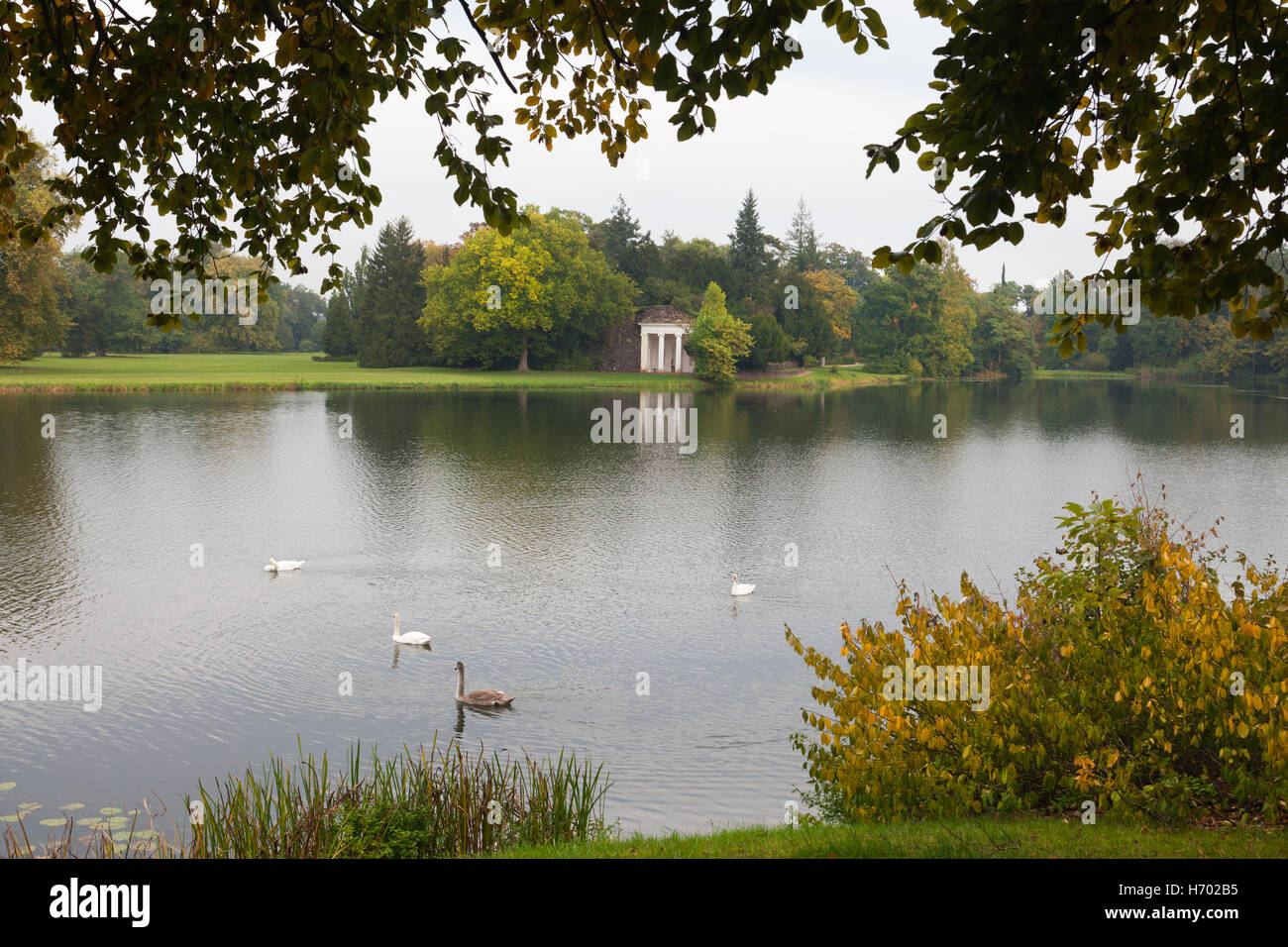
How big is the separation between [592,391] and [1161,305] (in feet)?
232

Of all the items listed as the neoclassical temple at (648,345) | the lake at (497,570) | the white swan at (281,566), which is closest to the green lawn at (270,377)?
the neoclassical temple at (648,345)

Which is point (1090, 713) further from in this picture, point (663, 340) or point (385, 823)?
point (663, 340)

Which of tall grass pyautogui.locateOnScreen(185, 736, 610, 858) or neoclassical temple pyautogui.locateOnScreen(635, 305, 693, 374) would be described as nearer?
tall grass pyautogui.locateOnScreen(185, 736, 610, 858)

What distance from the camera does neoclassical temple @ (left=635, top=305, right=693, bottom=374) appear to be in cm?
9088

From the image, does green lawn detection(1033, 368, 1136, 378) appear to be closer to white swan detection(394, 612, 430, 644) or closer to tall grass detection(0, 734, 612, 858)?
white swan detection(394, 612, 430, 644)

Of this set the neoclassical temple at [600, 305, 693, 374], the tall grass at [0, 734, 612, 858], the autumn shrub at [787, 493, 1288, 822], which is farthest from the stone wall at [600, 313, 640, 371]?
the autumn shrub at [787, 493, 1288, 822]

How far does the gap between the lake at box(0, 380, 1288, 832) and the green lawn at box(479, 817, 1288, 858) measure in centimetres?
332

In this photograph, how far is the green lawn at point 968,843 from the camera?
6.33m

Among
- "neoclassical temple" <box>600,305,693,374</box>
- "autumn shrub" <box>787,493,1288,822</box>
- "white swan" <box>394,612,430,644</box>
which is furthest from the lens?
"neoclassical temple" <box>600,305,693,374</box>
